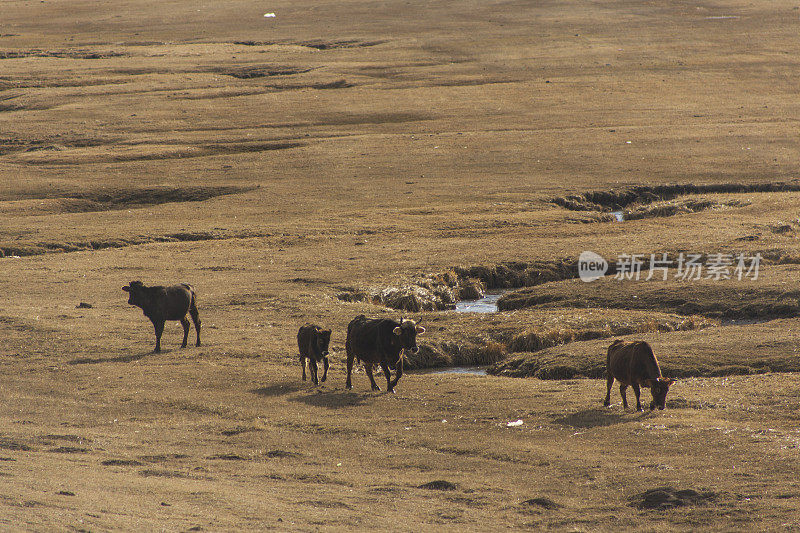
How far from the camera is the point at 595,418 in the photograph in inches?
707

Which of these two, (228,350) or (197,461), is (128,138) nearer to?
(228,350)

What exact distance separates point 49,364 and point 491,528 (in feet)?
46.6

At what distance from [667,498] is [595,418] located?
432cm

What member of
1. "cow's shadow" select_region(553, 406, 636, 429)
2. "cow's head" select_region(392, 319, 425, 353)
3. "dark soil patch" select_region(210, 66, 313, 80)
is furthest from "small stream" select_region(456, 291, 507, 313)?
"dark soil patch" select_region(210, 66, 313, 80)

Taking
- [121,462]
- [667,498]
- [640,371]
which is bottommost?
[121,462]

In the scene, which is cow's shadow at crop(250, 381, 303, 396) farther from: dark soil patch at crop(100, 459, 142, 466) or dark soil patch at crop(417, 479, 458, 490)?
dark soil patch at crop(417, 479, 458, 490)

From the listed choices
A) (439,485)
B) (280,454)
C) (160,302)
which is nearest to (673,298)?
(160,302)

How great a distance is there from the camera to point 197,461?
1606cm

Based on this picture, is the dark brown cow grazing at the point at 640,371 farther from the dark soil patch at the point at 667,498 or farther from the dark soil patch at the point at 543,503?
the dark soil patch at the point at 543,503

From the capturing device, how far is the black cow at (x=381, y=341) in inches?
790

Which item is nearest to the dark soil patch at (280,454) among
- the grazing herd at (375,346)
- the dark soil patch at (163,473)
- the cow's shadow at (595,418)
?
the dark soil patch at (163,473)

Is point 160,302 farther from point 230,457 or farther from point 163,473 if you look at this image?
point 163,473

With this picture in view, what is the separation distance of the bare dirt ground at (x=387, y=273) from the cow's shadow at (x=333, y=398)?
0.48 ft

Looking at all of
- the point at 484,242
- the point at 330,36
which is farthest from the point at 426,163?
the point at 330,36
